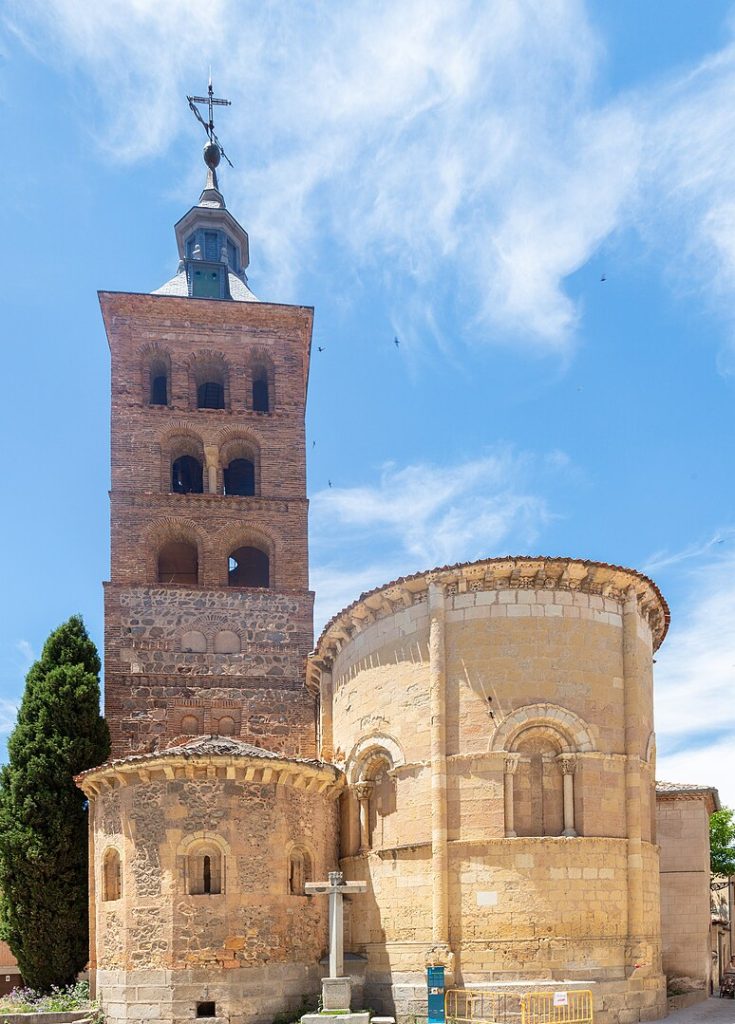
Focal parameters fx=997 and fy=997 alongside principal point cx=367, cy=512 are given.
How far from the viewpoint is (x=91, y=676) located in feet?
83.7

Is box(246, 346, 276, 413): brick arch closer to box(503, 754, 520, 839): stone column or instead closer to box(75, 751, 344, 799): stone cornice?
box(75, 751, 344, 799): stone cornice

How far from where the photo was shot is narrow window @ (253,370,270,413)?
32.1 metres

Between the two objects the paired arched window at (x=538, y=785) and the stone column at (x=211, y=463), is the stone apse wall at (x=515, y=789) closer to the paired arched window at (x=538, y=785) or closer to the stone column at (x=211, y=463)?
the paired arched window at (x=538, y=785)

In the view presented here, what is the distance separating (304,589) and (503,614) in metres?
11.0

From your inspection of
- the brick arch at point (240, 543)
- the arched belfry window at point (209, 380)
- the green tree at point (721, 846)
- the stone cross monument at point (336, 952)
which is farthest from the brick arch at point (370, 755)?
the green tree at point (721, 846)

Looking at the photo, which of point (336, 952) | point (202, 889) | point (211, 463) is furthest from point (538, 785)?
point (211, 463)

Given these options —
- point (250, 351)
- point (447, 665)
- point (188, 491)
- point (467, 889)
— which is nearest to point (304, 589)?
Result: point (188, 491)

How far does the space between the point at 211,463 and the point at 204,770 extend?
13255mm

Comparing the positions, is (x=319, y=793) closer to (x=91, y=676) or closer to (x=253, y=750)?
(x=253, y=750)

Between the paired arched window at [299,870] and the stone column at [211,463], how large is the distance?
1302 centimetres

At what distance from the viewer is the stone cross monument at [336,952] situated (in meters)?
17.2

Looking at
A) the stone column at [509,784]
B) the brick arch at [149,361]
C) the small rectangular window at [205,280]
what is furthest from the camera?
the small rectangular window at [205,280]

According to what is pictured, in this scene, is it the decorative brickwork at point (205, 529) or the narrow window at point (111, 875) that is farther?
the decorative brickwork at point (205, 529)

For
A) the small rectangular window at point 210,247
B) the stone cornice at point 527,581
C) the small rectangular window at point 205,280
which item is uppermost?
the small rectangular window at point 210,247
